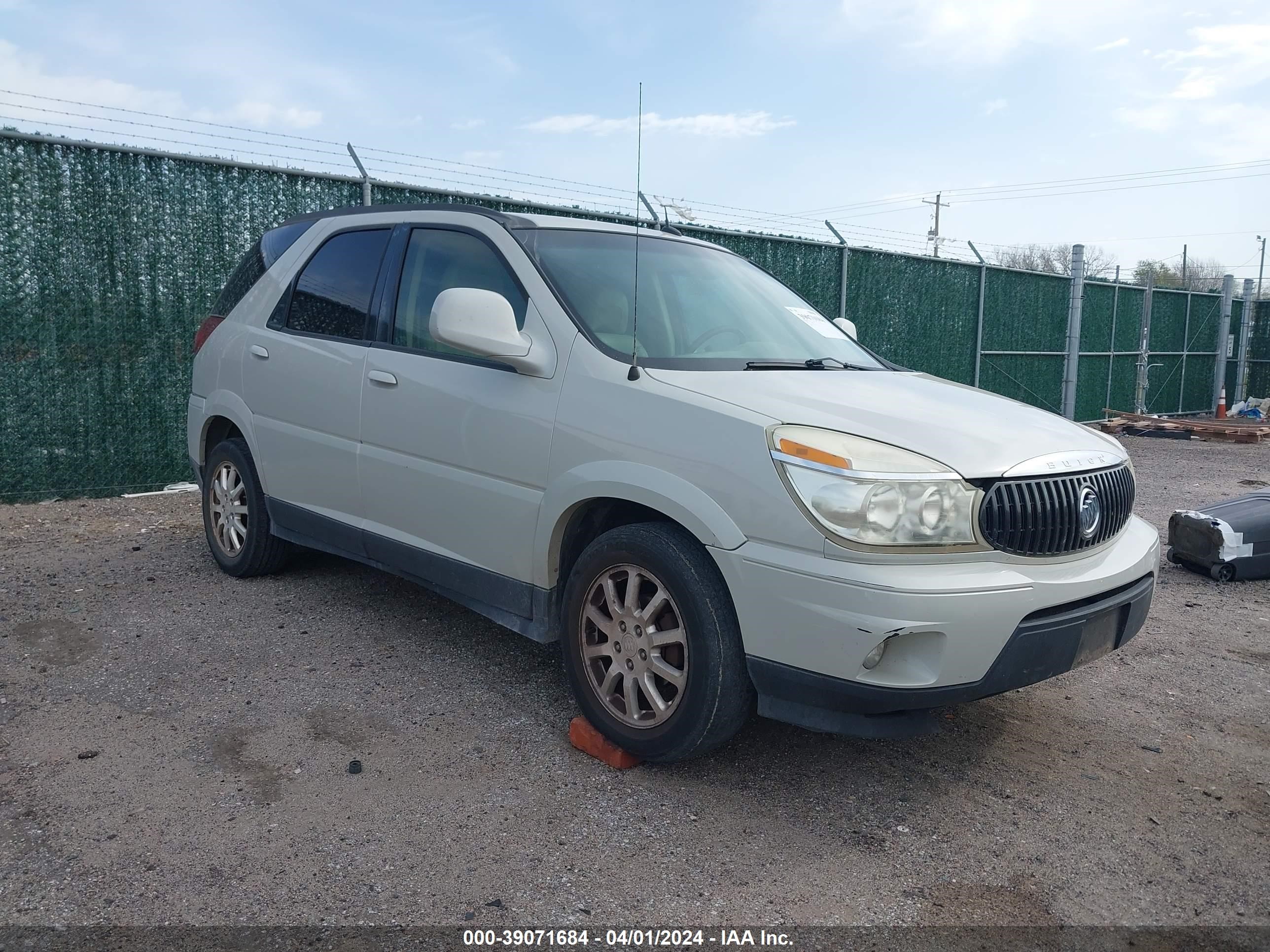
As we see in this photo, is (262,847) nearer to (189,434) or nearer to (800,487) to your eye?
(800,487)

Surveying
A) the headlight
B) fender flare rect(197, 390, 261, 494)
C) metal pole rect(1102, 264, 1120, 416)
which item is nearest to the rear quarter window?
fender flare rect(197, 390, 261, 494)

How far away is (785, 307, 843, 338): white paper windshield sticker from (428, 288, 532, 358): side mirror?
4.72 ft

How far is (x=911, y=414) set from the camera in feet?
10.5

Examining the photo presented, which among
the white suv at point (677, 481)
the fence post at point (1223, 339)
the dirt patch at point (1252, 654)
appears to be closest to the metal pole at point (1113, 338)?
the fence post at point (1223, 339)

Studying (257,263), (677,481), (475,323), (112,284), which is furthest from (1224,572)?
(112,284)

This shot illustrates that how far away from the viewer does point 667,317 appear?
3.84m

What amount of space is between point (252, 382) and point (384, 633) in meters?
1.48

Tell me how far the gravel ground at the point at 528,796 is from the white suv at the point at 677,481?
361 mm

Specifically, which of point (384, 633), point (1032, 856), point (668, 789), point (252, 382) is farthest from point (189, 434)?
point (1032, 856)

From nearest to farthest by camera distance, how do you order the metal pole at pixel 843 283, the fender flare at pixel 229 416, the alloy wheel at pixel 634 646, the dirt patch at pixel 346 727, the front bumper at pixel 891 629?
the front bumper at pixel 891 629
the alloy wheel at pixel 634 646
the dirt patch at pixel 346 727
the fender flare at pixel 229 416
the metal pole at pixel 843 283

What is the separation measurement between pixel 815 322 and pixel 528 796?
2421mm

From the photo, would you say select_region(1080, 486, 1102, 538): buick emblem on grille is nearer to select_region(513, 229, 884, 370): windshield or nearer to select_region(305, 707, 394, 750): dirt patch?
select_region(513, 229, 884, 370): windshield

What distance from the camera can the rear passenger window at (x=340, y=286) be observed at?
14.6 feet

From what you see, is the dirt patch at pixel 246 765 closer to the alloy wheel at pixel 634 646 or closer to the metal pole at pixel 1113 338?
the alloy wheel at pixel 634 646
